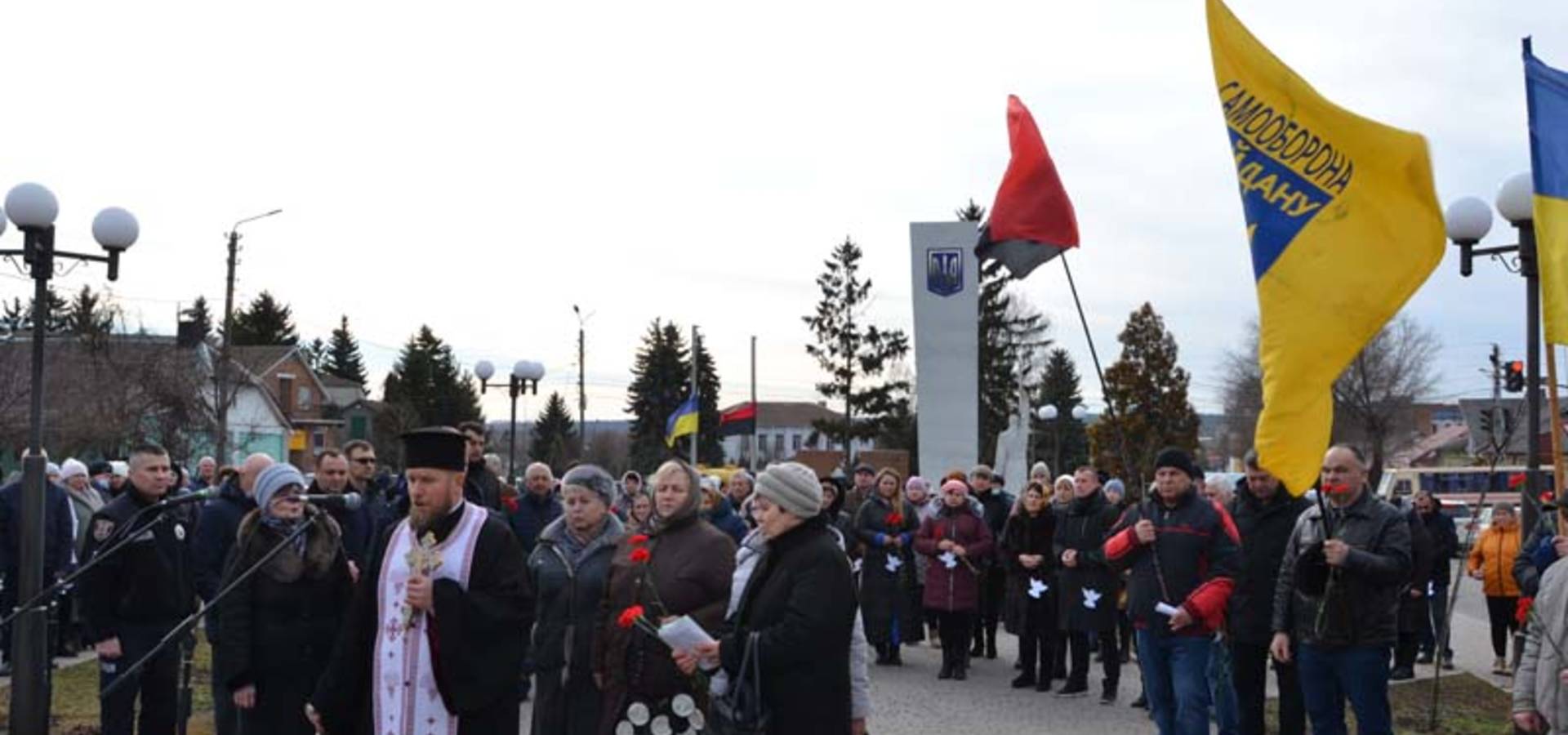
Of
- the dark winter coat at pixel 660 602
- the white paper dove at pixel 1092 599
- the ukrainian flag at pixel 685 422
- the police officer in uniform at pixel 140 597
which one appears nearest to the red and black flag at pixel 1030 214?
the white paper dove at pixel 1092 599

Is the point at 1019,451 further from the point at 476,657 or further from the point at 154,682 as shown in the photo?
the point at 476,657

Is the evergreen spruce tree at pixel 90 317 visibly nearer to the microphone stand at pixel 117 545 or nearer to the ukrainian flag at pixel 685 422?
the ukrainian flag at pixel 685 422

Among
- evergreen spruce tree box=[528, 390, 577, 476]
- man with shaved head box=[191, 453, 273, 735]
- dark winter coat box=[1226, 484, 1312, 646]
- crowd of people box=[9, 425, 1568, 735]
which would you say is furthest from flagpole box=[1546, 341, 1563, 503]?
evergreen spruce tree box=[528, 390, 577, 476]

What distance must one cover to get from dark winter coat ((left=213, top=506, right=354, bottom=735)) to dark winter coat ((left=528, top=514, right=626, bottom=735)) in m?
1.05


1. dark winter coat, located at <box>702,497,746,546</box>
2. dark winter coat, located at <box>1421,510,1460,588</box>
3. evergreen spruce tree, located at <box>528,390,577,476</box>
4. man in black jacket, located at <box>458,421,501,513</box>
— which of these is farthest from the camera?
evergreen spruce tree, located at <box>528,390,577,476</box>

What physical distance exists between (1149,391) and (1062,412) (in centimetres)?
1309

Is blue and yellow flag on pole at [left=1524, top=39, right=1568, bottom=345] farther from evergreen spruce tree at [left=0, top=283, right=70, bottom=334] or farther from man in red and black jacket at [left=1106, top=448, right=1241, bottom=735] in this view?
evergreen spruce tree at [left=0, top=283, right=70, bottom=334]

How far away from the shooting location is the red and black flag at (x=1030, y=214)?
1185 cm

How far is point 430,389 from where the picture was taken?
252ft

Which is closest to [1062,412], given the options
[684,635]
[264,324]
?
[264,324]

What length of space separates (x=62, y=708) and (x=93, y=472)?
7579 mm

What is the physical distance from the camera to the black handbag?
588cm

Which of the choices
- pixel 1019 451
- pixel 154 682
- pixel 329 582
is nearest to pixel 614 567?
pixel 329 582

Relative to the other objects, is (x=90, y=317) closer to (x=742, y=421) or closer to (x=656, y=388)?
(x=742, y=421)
